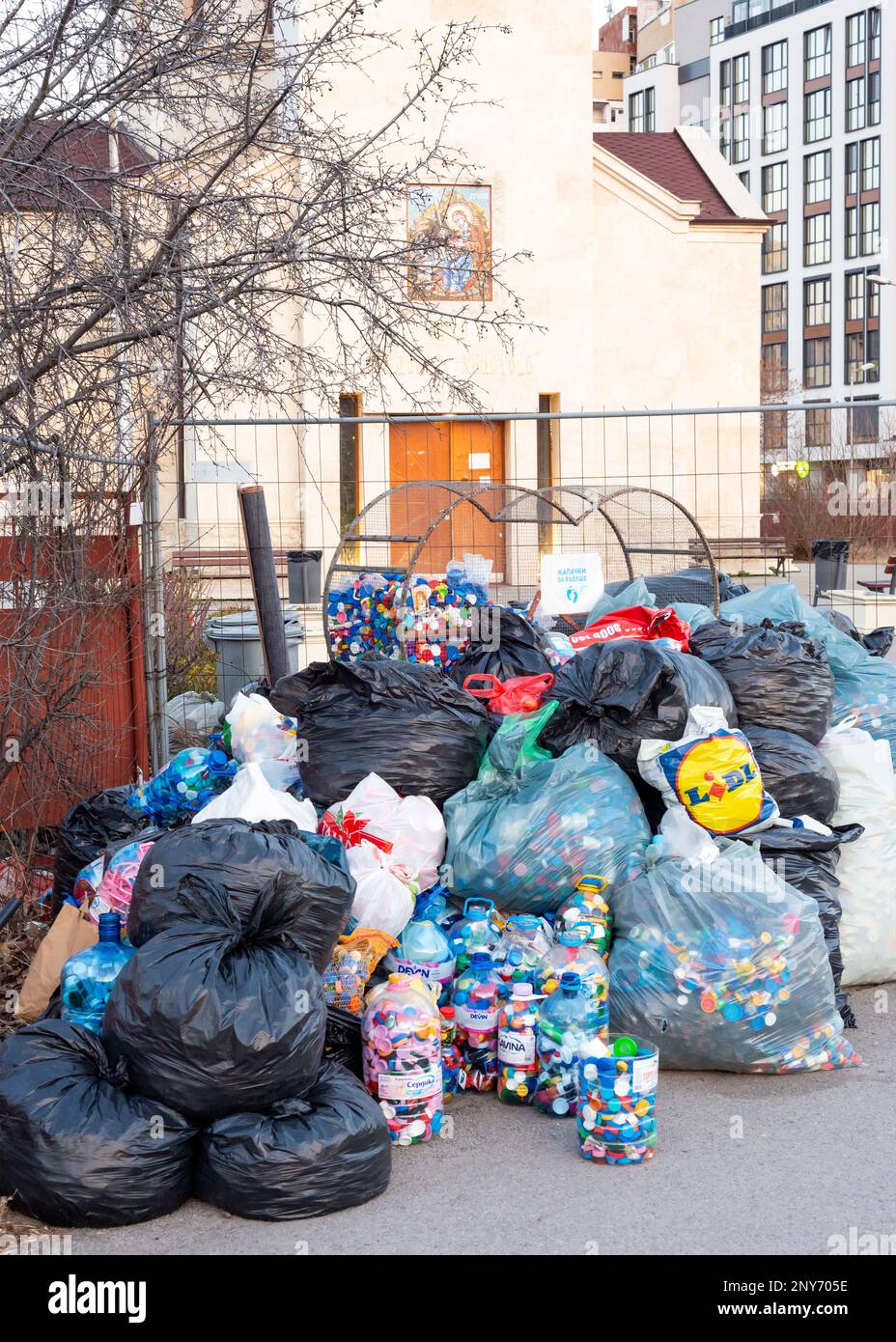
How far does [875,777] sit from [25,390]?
327 cm

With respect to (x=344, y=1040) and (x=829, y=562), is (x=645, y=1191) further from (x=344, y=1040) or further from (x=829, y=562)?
(x=829, y=562)

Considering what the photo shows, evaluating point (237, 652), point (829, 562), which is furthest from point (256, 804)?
point (829, 562)

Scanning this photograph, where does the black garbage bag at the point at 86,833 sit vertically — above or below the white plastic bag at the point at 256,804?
below

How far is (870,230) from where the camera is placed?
55.7 meters

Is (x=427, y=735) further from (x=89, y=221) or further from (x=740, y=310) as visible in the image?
(x=740, y=310)

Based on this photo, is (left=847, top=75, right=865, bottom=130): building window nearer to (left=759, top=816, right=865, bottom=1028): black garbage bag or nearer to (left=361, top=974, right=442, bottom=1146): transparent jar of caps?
(left=759, top=816, right=865, bottom=1028): black garbage bag

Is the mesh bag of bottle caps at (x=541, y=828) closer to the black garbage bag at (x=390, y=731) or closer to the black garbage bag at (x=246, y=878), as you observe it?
the black garbage bag at (x=390, y=731)

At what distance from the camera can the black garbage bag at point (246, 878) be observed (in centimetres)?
352

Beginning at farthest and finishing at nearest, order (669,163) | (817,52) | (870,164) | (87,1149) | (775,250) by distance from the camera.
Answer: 1. (775,250)
2. (817,52)
3. (870,164)
4. (669,163)
5. (87,1149)

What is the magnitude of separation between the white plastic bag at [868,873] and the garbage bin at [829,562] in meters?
9.75

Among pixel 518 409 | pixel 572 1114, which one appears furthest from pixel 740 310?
pixel 572 1114

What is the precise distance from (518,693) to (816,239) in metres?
59.5

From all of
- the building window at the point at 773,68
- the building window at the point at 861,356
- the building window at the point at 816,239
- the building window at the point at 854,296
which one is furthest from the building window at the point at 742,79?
the building window at the point at 861,356

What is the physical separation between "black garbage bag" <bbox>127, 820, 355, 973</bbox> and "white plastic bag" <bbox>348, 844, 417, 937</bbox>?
28cm
